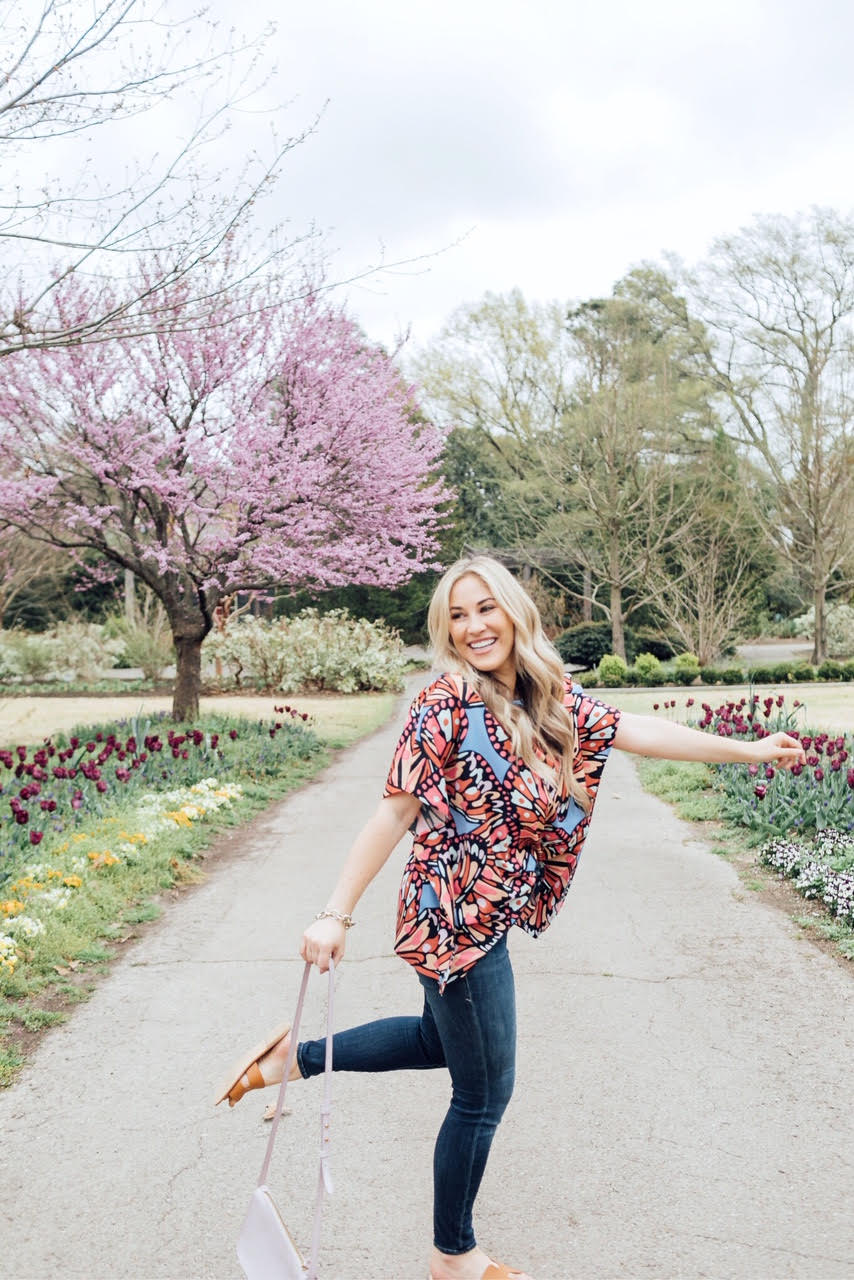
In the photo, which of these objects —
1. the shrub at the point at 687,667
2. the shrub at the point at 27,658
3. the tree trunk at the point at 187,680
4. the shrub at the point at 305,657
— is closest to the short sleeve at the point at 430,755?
the tree trunk at the point at 187,680

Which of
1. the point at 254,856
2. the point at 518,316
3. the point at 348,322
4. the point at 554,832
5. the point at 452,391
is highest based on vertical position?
the point at 518,316

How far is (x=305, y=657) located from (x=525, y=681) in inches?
736

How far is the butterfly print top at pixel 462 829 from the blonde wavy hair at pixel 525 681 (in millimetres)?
35

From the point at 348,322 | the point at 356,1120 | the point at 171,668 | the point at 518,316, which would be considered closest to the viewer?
the point at 356,1120

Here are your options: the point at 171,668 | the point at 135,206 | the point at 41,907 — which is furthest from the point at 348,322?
the point at 171,668

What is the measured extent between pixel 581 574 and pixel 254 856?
2535cm

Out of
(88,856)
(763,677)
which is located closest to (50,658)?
(763,677)

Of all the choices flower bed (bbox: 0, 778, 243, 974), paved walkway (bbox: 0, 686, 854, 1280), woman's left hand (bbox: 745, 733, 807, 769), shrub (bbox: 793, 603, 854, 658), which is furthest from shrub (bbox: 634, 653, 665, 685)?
woman's left hand (bbox: 745, 733, 807, 769)

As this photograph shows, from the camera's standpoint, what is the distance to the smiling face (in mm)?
2512

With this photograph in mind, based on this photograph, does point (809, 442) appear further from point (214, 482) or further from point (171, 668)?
point (214, 482)

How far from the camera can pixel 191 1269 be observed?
2.57 meters

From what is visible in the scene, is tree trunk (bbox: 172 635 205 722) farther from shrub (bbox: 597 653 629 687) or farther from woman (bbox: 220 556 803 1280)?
shrub (bbox: 597 653 629 687)

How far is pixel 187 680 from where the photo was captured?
13000 millimetres

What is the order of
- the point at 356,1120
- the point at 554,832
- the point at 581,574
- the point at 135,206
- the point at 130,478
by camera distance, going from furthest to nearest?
the point at 581,574, the point at 130,478, the point at 135,206, the point at 356,1120, the point at 554,832
